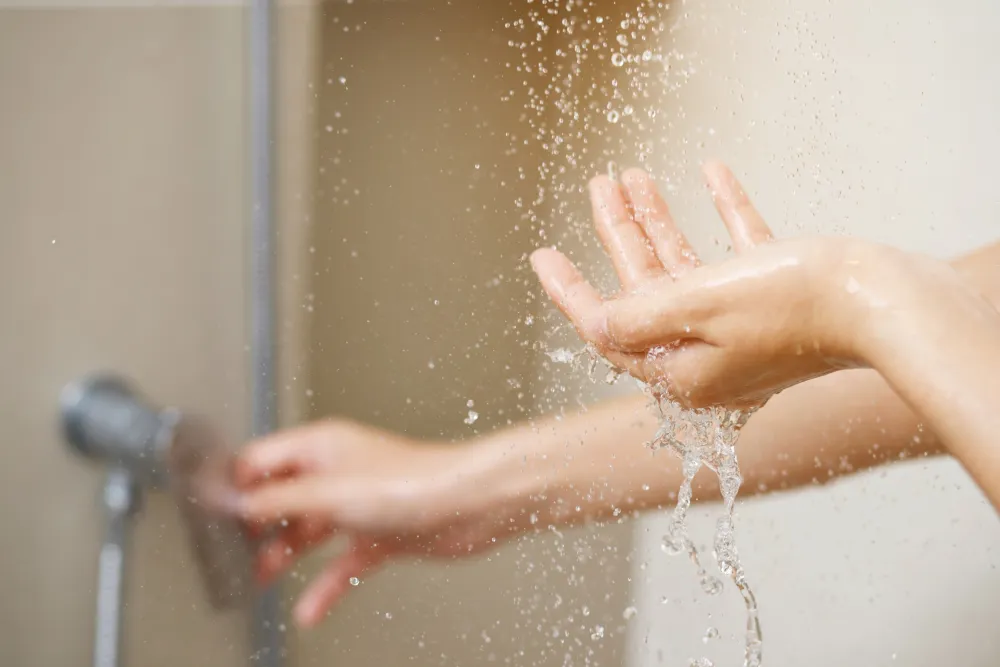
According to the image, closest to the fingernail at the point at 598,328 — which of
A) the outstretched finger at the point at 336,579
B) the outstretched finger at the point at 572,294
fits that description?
the outstretched finger at the point at 572,294

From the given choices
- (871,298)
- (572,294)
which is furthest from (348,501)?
(871,298)

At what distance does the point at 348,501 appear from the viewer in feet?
2.03

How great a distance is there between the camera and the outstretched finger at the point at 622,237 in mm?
421

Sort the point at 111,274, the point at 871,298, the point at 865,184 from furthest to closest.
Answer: the point at 865,184
the point at 111,274
the point at 871,298

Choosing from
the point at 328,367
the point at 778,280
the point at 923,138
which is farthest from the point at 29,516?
the point at 923,138

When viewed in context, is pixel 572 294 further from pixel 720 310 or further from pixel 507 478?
pixel 507 478

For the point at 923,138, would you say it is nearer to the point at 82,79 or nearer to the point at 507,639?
the point at 507,639

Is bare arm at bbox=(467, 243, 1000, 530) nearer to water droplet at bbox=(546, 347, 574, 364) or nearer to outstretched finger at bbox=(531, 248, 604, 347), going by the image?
water droplet at bbox=(546, 347, 574, 364)

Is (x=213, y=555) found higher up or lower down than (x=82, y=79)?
lower down

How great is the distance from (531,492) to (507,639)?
100 mm

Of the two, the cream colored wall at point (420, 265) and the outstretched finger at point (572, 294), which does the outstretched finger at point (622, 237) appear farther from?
the cream colored wall at point (420, 265)

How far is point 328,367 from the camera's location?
63cm

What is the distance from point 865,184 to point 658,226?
31cm

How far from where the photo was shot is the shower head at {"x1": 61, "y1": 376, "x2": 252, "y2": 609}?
56 centimetres
